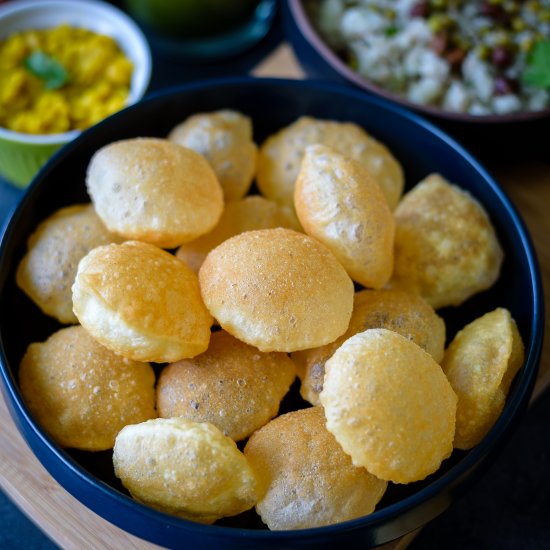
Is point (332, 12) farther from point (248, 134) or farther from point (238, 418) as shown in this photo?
point (238, 418)

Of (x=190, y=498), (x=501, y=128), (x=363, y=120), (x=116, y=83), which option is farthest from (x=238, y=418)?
(x=116, y=83)

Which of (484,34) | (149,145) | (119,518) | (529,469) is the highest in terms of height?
(149,145)

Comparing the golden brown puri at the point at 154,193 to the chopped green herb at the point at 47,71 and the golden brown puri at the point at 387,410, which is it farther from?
the chopped green herb at the point at 47,71

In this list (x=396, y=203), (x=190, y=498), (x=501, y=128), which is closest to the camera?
(x=190, y=498)

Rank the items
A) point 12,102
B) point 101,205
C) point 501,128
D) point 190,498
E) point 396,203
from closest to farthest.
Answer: point 190,498, point 101,205, point 396,203, point 501,128, point 12,102

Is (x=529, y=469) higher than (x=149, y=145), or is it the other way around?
(x=149, y=145)

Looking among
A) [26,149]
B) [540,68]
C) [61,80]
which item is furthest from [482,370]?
[61,80]

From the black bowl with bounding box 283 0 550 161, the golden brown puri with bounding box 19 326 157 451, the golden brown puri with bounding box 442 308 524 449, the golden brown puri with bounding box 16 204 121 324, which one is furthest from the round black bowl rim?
the golden brown puri with bounding box 19 326 157 451
